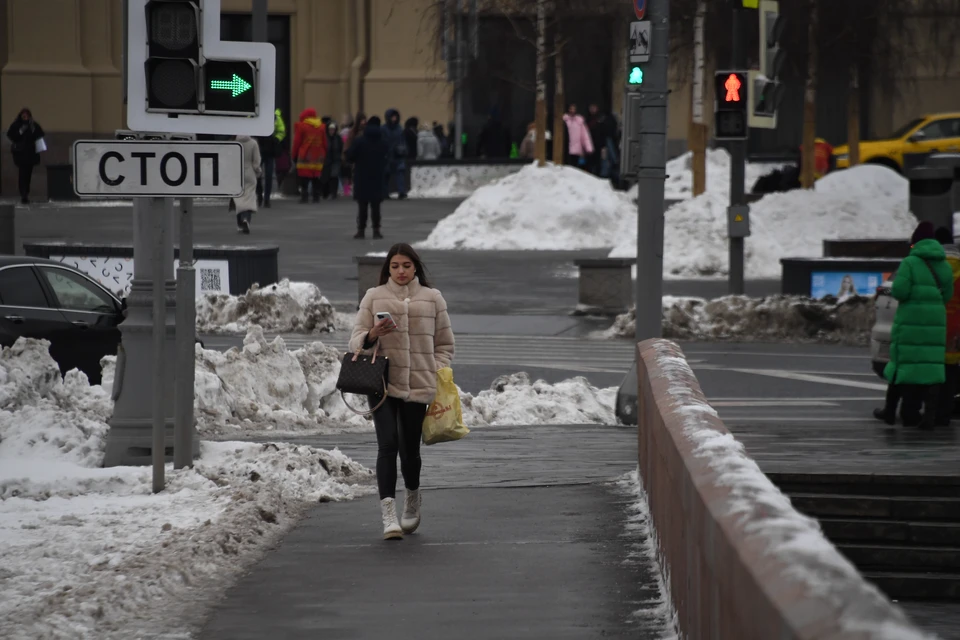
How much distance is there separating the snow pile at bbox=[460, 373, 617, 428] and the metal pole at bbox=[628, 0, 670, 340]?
3.31 feet

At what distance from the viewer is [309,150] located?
1479 inches

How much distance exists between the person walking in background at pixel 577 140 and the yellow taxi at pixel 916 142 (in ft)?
22.3

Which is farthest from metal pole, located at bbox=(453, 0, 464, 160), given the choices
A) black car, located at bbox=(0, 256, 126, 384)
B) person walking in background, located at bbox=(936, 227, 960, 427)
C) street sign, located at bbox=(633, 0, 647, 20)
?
person walking in background, located at bbox=(936, 227, 960, 427)

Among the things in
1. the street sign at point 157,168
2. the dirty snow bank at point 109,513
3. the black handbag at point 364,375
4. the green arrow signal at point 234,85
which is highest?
the green arrow signal at point 234,85

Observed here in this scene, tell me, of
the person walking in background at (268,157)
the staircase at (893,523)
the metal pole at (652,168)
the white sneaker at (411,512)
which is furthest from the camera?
the person walking in background at (268,157)

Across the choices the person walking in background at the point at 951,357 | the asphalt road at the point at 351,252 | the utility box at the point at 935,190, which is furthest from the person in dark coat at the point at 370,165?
the person walking in background at the point at 951,357

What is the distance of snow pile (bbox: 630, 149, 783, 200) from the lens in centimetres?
3631

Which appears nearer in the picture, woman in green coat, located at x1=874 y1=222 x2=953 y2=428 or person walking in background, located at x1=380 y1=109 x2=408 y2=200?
woman in green coat, located at x1=874 y1=222 x2=953 y2=428

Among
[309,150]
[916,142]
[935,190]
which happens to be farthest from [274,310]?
[916,142]

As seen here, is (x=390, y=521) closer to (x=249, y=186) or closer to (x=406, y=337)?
(x=406, y=337)

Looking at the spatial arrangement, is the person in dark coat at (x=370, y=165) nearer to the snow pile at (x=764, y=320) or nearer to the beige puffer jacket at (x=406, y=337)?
the snow pile at (x=764, y=320)

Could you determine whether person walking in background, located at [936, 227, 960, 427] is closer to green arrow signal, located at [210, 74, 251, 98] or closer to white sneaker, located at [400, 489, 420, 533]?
white sneaker, located at [400, 489, 420, 533]

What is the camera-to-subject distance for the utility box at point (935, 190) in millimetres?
18000

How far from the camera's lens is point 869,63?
32094 millimetres
